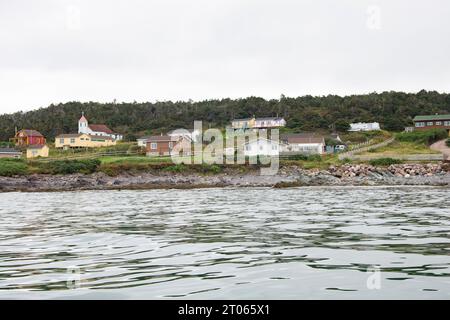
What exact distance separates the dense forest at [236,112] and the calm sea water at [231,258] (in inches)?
3857

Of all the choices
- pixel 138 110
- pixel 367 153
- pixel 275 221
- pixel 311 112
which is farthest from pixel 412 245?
pixel 138 110

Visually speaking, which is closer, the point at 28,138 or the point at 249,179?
the point at 249,179

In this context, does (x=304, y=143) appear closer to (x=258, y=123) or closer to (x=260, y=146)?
(x=260, y=146)

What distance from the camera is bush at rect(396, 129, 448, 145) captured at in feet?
308

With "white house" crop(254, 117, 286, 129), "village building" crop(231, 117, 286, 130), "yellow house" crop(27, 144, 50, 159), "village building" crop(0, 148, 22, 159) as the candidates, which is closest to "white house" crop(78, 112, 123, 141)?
"yellow house" crop(27, 144, 50, 159)

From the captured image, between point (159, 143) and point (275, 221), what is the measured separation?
73176 millimetres

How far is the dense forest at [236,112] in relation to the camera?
408 ft

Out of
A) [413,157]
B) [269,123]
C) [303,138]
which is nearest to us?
[413,157]

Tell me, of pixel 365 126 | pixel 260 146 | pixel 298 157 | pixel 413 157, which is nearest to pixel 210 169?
pixel 298 157

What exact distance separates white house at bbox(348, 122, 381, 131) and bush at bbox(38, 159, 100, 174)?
65.6m

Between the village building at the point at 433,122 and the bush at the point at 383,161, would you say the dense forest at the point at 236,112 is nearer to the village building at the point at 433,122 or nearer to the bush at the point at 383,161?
the village building at the point at 433,122

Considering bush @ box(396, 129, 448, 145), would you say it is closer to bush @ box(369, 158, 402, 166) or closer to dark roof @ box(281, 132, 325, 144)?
dark roof @ box(281, 132, 325, 144)

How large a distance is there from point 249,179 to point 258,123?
6164 centimetres

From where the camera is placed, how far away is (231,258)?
1205 centimetres
